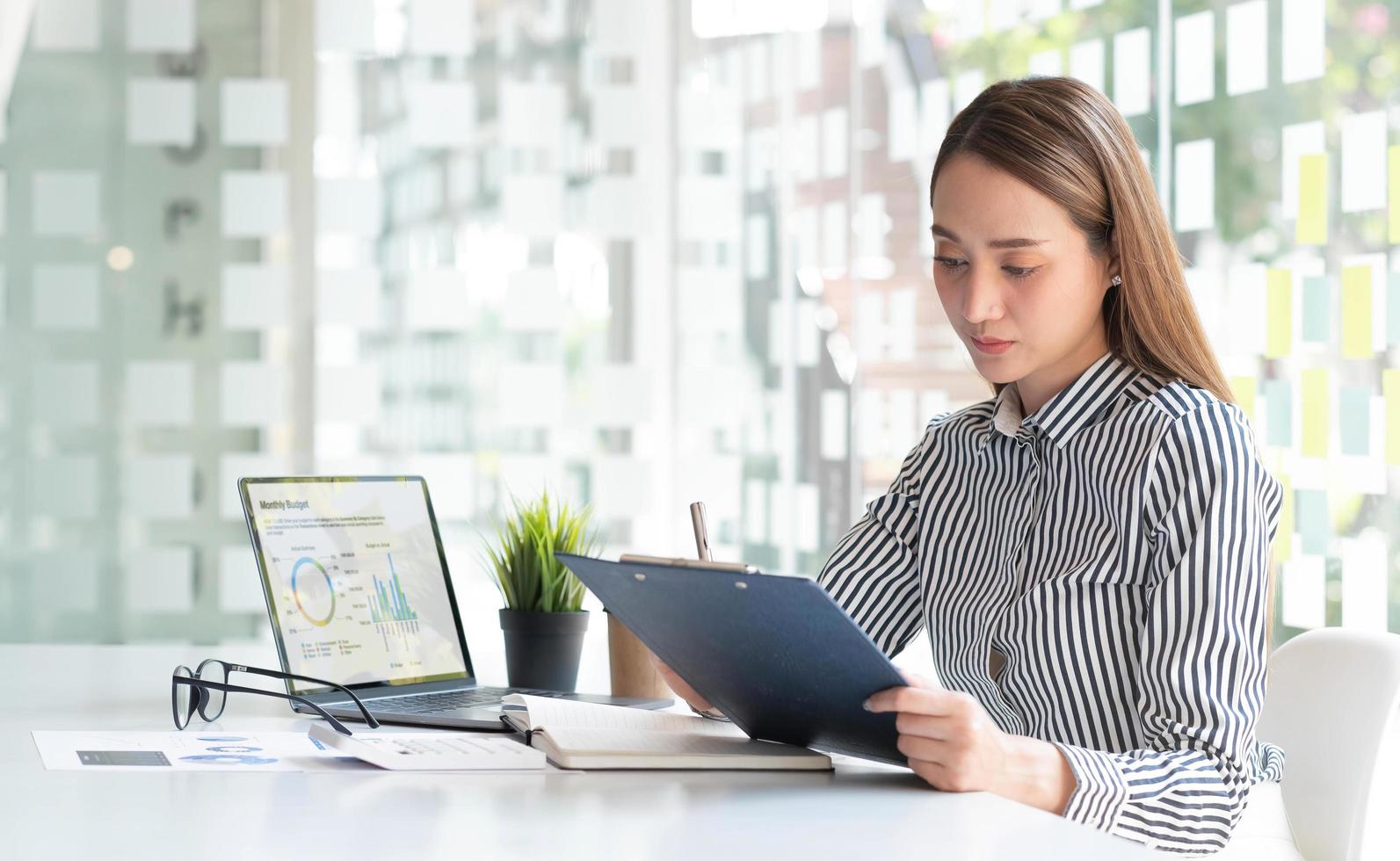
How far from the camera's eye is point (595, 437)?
405 centimetres

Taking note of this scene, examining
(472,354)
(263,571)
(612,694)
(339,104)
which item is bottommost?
(612,694)

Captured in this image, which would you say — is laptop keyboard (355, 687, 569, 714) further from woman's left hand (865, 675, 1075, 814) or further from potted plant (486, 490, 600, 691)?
woman's left hand (865, 675, 1075, 814)

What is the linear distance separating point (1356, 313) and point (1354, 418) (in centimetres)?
19

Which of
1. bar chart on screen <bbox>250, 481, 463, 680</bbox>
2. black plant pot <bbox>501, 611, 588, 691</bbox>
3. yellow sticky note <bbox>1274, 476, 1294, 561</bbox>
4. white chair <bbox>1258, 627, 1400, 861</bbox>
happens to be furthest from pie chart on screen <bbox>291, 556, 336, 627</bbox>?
yellow sticky note <bbox>1274, 476, 1294, 561</bbox>

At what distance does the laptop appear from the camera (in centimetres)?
162

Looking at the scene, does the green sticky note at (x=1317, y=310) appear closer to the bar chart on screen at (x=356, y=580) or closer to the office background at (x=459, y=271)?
the office background at (x=459, y=271)

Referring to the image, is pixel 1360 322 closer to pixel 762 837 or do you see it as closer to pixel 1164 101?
pixel 1164 101

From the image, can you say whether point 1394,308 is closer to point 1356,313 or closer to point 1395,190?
point 1356,313

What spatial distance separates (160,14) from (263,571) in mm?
2701

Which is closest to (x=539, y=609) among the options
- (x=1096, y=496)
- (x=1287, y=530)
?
(x=1096, y=496)

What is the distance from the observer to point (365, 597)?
1701mm

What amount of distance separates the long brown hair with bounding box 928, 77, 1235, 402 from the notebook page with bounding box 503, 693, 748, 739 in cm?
60

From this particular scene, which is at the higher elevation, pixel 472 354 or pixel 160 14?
pixel 160 14

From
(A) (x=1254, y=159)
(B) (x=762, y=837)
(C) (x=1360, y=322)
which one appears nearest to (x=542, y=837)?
(B) (x=762, y=837)
